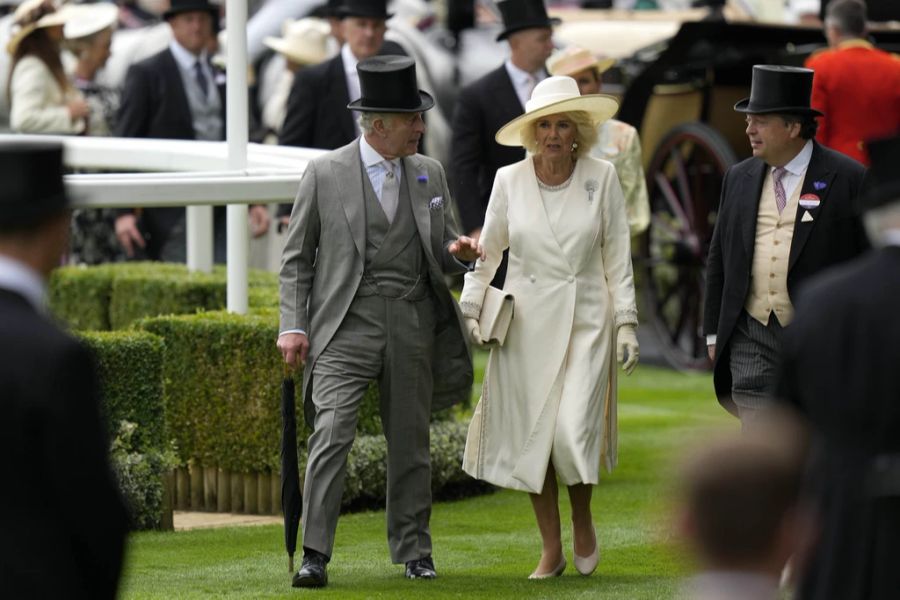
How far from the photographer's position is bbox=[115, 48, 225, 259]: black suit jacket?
11.2 metres

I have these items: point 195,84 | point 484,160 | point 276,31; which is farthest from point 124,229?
point 276,31

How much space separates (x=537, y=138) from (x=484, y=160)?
1.88m

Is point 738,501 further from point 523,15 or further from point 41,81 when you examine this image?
point 41,81

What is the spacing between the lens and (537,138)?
7.54 metres

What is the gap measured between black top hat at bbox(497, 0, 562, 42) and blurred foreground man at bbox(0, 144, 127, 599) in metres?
6.63

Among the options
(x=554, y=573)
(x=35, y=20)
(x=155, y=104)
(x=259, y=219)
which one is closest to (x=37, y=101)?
(x=35, y=20)

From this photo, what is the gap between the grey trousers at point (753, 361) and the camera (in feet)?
22.4

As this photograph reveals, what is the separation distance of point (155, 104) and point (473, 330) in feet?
14.6

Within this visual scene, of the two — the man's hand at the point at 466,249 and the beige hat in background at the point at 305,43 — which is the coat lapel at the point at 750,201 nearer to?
the man's hand at the point at 466,249

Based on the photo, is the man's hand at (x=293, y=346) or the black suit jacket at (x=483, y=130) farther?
the black suit jacket at (x=483, y=130)

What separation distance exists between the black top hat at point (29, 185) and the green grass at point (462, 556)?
274 centimetres

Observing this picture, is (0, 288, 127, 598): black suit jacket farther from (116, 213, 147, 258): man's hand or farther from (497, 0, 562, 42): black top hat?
(116, 213, 147, 258): man's hand

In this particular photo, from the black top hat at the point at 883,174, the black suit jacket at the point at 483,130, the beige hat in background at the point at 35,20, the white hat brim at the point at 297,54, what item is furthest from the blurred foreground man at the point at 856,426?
the white hat brim at the point at 297,54

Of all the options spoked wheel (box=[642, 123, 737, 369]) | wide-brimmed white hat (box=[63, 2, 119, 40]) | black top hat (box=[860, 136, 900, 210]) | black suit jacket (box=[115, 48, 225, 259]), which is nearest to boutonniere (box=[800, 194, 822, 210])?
black top hat (box=[860, 136, 900, 210])
